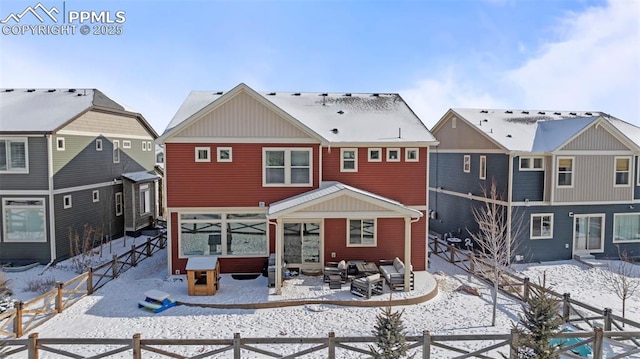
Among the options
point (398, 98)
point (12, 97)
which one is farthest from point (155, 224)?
point (398, 98)

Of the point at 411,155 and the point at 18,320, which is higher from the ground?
the point at 411,155

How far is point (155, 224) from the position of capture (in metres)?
26.3

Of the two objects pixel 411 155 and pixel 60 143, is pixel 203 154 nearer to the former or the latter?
pixel 60 143

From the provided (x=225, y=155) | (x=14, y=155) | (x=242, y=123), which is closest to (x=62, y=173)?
(x=14, y=155)

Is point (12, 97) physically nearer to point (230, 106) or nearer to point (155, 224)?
point (155, 224)

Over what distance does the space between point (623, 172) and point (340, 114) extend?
1443 centimetres

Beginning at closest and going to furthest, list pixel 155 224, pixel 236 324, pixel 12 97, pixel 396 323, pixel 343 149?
pixel 396 323, pixel 236 324, pixel 343 149, pixel 12 97, pixel 155 224

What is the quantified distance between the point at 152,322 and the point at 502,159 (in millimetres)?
16761

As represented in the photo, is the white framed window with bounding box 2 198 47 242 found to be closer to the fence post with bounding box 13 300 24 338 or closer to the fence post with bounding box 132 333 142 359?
the fence post with bounding box 13 300 24 338

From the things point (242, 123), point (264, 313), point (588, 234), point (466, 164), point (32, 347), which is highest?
point (242, 123)

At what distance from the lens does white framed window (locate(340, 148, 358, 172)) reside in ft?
57.1

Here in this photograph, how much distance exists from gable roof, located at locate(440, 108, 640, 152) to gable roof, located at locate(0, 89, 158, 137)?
2009 cm

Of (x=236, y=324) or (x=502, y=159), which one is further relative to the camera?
(x=502, y=159)

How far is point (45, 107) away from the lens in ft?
65.9
